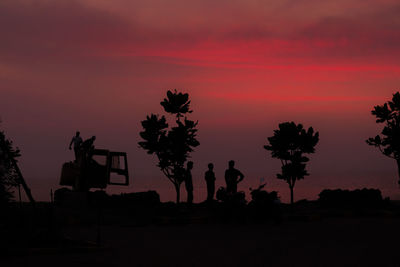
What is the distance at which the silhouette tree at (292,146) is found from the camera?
94.4ft

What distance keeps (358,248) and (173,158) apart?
15805 millimetres

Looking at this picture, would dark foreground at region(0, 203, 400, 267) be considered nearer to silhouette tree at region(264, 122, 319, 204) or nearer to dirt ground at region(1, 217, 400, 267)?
dirt ground at region(1, 217, 400, 267)

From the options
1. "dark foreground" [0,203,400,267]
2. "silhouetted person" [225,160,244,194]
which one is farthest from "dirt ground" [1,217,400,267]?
"silhouetted person" [225,160,244,194]

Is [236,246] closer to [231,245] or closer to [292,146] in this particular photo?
[231,245]

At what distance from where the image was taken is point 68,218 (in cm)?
2086

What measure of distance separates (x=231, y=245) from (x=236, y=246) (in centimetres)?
24

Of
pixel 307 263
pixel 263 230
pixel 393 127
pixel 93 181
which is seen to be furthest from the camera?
pixel 393 127

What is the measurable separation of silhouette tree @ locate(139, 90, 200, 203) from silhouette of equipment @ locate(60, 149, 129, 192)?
4.48 metres

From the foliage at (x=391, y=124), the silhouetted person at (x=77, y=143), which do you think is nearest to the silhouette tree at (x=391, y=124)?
the foliage at (x=391, y=124)

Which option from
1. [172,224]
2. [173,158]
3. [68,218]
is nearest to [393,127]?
[173,158]

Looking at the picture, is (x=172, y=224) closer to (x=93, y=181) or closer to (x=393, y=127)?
(x=93, y=181)

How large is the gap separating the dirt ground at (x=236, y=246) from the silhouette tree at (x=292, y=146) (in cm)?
883

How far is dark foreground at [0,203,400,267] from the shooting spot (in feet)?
38.4

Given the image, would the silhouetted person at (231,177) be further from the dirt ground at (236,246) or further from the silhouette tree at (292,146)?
the silhouette tree at (292,146)
